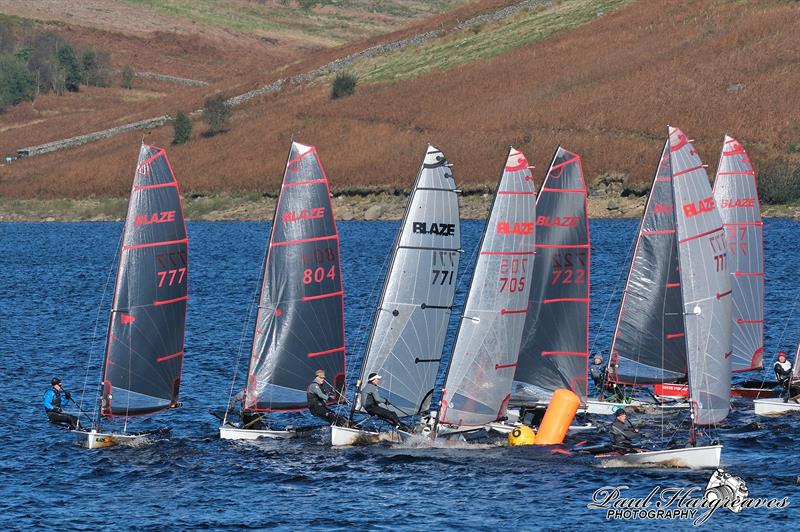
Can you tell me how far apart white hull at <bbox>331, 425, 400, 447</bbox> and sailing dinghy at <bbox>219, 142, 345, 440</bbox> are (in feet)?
5.95

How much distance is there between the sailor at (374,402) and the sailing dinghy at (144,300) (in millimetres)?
6297

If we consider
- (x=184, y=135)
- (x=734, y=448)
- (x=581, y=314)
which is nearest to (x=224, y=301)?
(x=581, y=314)

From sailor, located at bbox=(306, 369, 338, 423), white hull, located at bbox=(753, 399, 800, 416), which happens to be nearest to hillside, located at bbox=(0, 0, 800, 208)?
white hull, located at bbox=(753, 399, 800, 416)

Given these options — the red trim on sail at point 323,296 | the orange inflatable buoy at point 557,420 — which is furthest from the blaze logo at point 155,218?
the orange inflatable buoy at point 557,420

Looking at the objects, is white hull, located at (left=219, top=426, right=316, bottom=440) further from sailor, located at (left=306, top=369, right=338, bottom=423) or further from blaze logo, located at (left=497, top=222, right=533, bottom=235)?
blaze logo, located at (left=497, top=222, right=533, bottom=235)

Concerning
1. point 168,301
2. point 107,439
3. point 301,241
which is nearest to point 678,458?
point 301,241

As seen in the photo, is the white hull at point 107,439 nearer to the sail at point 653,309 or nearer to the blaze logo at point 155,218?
the blaze logo at point 155,218

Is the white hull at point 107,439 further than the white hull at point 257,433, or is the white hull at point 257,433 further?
the white hull at point 257,433

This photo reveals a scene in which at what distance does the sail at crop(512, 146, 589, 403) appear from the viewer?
43.0 meters

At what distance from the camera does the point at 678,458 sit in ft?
116

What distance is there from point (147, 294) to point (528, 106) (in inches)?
4735

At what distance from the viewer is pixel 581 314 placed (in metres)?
43.4

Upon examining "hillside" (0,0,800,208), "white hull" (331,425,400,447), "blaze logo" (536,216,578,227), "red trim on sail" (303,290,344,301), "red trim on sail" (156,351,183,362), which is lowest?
"white hull" (331,425,400,447)

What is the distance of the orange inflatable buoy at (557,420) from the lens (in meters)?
39.1
